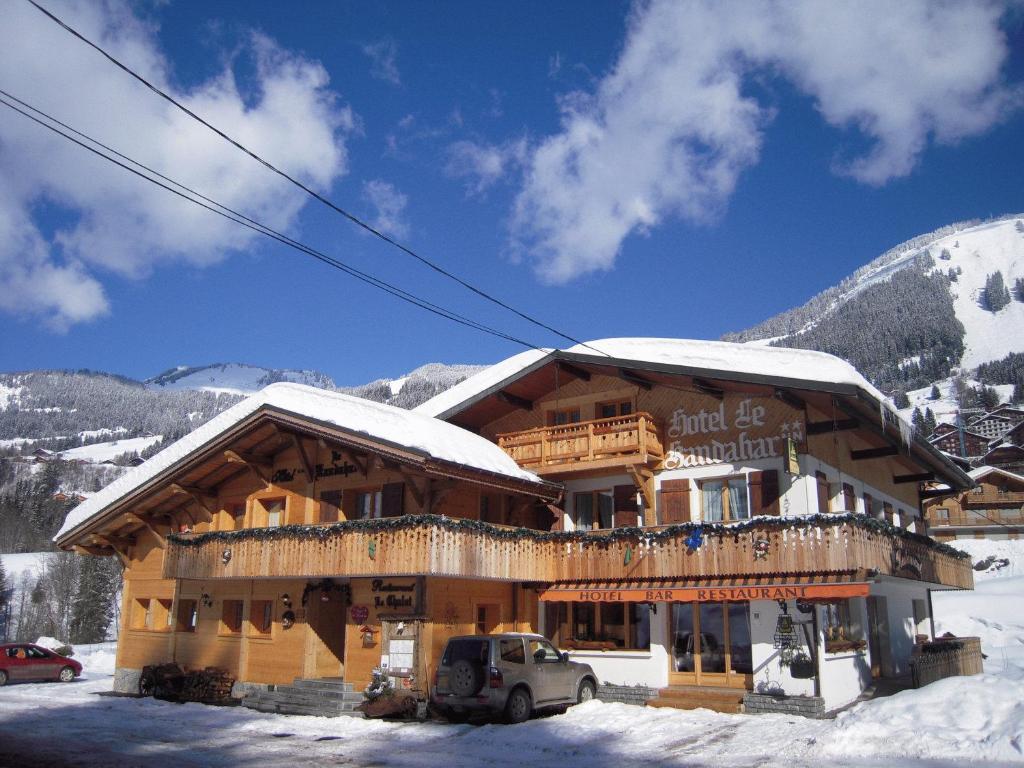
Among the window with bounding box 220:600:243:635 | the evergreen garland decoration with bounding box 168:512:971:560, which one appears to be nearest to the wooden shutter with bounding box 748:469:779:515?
the evergreen garland decoration with bounding box 168:512:971:560

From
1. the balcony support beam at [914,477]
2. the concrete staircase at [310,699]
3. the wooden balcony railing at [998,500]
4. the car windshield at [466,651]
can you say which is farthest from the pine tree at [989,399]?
the car windshield at [466,651]

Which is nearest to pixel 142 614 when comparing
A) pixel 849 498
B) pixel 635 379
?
pixel 635 379

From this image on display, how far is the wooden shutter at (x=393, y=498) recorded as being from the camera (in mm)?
23938

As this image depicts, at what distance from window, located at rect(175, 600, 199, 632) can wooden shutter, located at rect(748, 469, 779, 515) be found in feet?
58.0

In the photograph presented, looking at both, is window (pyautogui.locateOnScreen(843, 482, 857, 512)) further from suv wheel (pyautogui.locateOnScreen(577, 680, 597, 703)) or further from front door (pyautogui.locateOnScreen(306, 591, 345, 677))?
front door (pyautogui.locateOnScreen(306, 591, 345, 677))

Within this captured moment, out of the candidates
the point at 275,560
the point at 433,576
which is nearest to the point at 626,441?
the point at 433,576

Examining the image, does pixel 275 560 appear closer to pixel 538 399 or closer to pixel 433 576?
pixel 433 576

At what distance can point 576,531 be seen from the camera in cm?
2422

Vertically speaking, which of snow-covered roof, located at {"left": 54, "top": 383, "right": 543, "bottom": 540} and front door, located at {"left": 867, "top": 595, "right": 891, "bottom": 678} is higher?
snow-covered roof, located at {"left": 54, "top": 383, "right": 543, "bottom": 540}

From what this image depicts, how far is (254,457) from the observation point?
26969 mm

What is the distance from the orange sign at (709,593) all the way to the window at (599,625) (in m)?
1.14

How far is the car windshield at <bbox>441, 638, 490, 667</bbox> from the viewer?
18391 millimetres

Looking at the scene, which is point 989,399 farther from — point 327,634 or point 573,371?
point 327,634

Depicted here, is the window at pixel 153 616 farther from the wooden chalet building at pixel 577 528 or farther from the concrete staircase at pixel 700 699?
the concrete staircase at pixel 700 699
